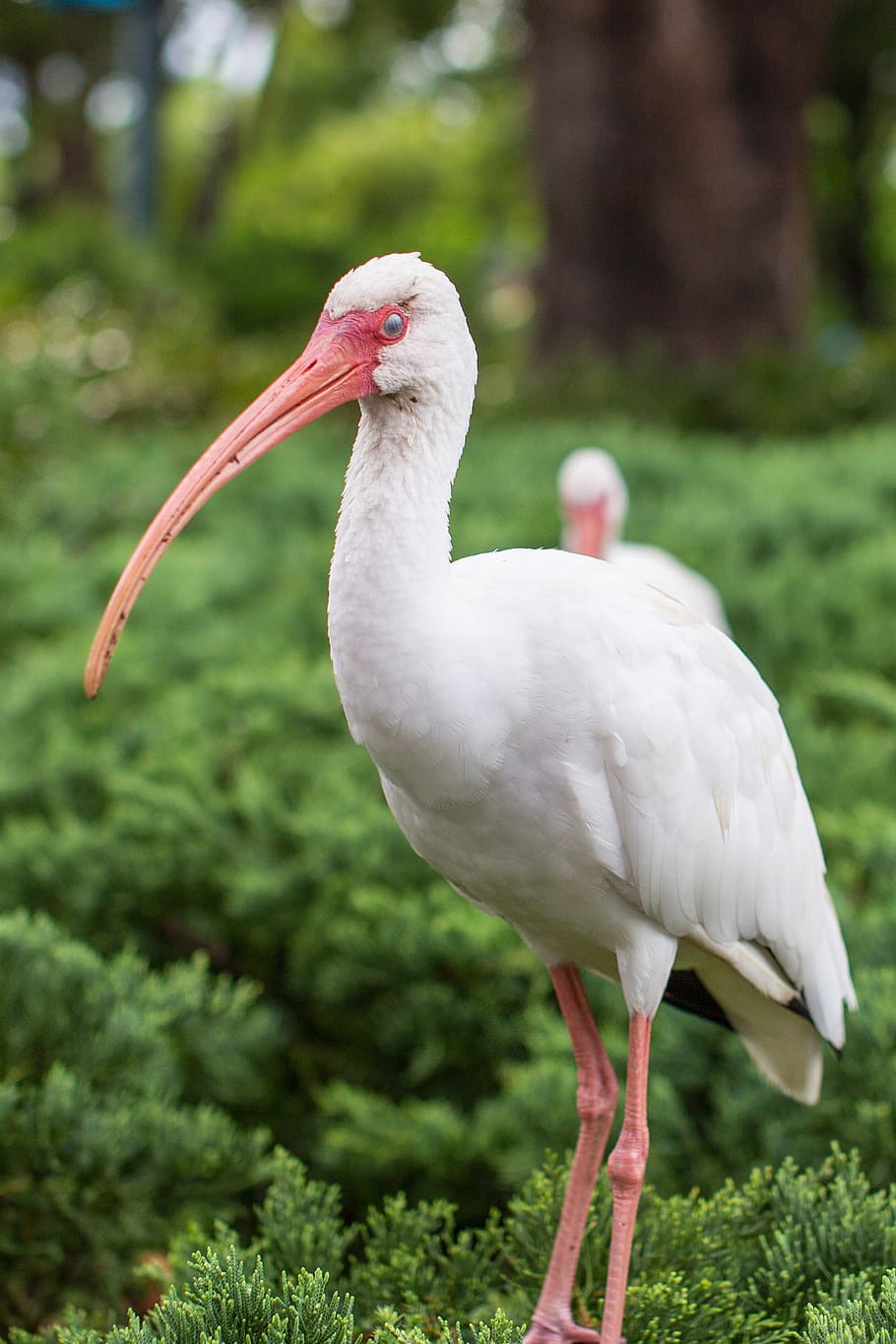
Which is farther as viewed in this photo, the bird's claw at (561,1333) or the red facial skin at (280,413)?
the bird's claw at (561,1333)

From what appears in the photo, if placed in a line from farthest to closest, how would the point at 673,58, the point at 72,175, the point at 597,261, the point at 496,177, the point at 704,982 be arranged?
the point at 496,177, the point at 72,175, the point at 597,261, the point at 673,58, the point at 704,982

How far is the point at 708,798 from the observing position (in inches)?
106

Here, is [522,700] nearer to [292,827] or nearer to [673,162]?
[292,827]

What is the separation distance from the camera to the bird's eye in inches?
94.1

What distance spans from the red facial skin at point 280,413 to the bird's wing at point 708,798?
22.9 inches

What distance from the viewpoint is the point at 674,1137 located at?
3727 millimetres

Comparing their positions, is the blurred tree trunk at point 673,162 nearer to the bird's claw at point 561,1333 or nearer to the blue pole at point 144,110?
the blue pole at point 144,110

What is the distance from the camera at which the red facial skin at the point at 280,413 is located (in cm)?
239

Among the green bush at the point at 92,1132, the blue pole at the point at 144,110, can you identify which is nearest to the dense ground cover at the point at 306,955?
the green bush at the point at 92,1132

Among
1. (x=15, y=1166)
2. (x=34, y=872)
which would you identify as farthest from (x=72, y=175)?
(x=15, y=1166)

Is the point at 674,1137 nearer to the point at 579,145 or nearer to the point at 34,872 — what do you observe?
the point at 34,872

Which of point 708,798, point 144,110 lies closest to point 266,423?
point 708,798

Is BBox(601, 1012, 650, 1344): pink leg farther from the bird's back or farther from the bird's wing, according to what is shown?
the bird's wing

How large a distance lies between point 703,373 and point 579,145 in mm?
1979
